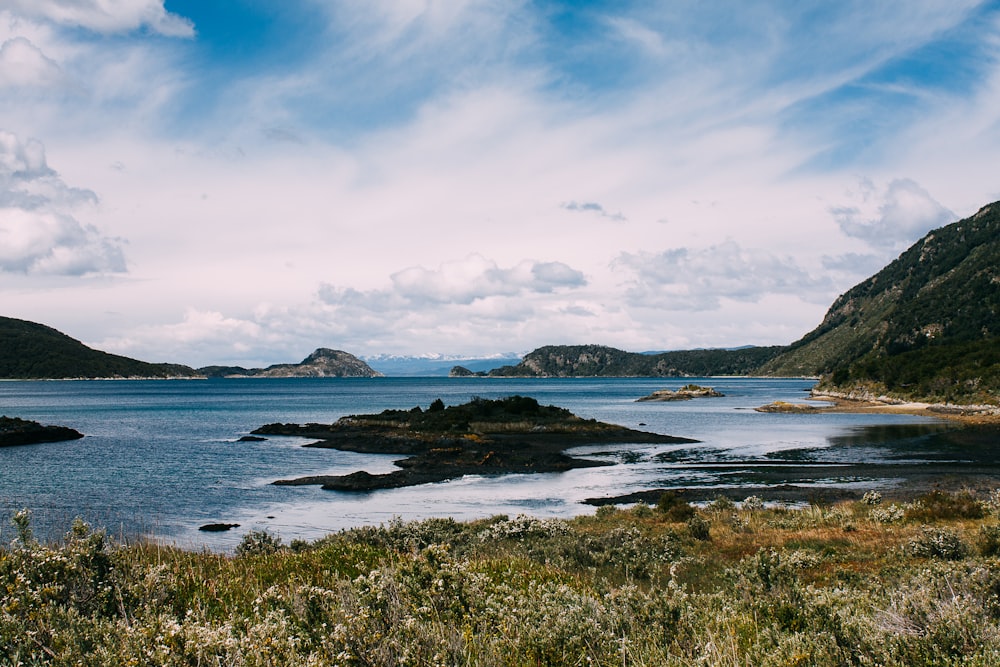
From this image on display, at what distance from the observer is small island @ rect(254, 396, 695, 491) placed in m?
48.1

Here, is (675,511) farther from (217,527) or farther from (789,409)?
(789,409)

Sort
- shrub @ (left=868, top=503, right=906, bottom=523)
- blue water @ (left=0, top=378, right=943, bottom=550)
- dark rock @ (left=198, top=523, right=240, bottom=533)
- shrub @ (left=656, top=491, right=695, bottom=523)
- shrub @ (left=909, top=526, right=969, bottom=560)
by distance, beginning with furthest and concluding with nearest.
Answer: blue water @ (left=0, top=378, right=943, bottom=550) → dark rock @ (left=198, top=523, right=240, bottom=533) → shrub @ (left=656, top=491, right=695, bottom=523) → shrub @ (left=868, top=503, right=906, bottom=523) → shrub @ (left=909, top=526, right=969, bottom=560)

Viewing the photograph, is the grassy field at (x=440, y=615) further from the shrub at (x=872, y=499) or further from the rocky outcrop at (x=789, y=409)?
the rocky outcrop at (x=789, y=409)

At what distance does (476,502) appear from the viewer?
37.6m

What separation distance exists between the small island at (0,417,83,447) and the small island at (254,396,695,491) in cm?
1940

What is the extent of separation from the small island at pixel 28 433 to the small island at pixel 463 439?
764 inches

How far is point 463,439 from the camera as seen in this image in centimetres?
6481

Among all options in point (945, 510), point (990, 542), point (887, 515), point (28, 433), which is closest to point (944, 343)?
point (945, 510)

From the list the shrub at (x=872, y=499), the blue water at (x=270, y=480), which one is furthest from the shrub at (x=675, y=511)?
the shrub at (x=872, y=499)

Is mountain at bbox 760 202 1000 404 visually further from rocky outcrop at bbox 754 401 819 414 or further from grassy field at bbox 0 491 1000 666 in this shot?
grassy field at bbox 0 491 1000 666

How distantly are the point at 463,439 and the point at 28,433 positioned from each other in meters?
44.3

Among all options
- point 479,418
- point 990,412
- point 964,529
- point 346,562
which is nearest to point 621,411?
point 479,418

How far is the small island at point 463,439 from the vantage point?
158 feet

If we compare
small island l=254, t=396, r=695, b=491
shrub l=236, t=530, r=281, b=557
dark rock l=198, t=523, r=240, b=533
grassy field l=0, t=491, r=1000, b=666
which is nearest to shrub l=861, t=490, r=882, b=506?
grassy field l=0, t=491, r=1000, b=666
